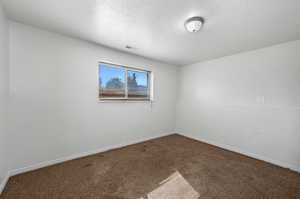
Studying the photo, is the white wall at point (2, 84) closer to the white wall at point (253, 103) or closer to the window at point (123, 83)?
the window at point (123, 83)

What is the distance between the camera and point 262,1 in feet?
4.02

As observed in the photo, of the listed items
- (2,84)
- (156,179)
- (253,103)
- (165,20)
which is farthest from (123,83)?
(253,103)

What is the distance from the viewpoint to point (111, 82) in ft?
8.84

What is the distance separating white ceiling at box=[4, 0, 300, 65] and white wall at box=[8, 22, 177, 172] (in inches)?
12.0

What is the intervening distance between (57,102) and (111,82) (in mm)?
1117

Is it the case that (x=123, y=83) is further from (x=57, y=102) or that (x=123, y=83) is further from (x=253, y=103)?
(x=253, y=103)

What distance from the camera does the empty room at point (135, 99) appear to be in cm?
143

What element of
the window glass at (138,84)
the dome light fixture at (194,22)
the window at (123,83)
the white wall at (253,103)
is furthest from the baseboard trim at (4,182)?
the white wall at (253,103)

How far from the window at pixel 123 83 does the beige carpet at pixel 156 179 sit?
137cm

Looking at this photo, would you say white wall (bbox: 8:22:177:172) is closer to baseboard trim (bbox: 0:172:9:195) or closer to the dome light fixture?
baseboard trim (bbox: 0:172:9:195)

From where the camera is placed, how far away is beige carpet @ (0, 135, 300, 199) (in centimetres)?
141

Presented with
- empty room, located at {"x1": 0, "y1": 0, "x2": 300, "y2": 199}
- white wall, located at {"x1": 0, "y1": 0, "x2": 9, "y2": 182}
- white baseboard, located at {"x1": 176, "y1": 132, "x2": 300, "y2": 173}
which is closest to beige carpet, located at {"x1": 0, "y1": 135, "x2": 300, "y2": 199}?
empty room, located at {"x1": 0, "y1": 0, "x2": 300, "y2": 199}

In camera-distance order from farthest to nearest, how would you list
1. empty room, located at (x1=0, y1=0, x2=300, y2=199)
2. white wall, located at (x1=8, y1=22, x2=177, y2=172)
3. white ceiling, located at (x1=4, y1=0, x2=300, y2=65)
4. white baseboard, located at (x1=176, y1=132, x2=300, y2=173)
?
white baseboard, located at (x1=176, y1=132, x2=300, y2=173)
white wall, located at (x1=8, y1=22, x2=177, y2=172)
empty room, located at (x1=0, y1=0, x2=300, y2=199)
white ceiling, located at (x1=4, y1=0, x2=300, y2=65)

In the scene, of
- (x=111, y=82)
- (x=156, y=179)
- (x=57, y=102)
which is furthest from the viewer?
(x=111, y=82)
